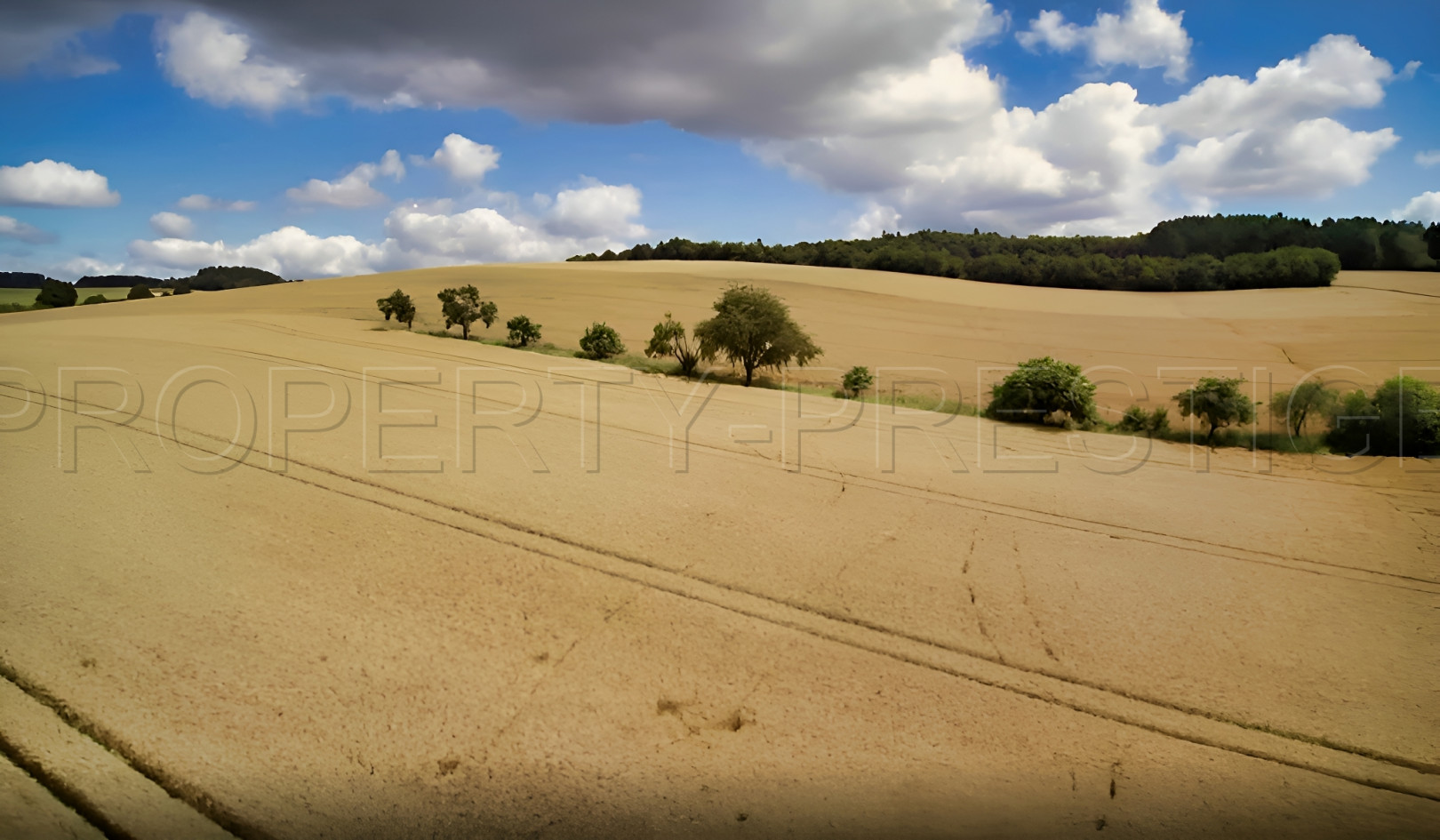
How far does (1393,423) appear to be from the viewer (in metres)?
13.4

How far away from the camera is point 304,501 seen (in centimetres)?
856

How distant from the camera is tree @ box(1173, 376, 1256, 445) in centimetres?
1474

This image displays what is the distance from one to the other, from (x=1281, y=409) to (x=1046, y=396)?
200 inches

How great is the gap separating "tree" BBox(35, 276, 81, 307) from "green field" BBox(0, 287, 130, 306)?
114 centimetres

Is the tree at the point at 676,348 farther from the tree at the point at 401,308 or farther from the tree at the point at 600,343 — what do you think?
the tree at the point at 401,308

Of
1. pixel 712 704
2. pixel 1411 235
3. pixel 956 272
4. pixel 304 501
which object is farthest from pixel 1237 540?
pixel 1411 235

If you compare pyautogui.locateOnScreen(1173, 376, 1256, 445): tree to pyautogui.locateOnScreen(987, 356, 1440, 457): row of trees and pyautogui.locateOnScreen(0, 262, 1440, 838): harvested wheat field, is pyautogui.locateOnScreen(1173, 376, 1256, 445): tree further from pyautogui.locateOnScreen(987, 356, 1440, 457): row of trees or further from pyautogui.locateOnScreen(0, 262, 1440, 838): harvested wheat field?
pyautogui.locateOnScreen(0, 262, 1440, 838): harvested wheat field

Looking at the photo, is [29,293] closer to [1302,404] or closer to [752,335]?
[752,335]

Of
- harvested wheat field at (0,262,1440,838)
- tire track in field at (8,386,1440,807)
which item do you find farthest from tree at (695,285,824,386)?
tire track in field at (8,386,1440,807)

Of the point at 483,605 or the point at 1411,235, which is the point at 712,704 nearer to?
the point at 483,605

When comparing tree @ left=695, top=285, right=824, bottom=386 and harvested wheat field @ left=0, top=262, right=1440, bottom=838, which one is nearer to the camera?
harvested wheat field @ left=0, top=262, right=1440, bottom=838

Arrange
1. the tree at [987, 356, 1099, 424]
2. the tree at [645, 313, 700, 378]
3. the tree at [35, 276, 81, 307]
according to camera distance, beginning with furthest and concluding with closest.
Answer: the tree at [35, 276, 81, 307]
the tree at [645, 313, 700, 378]
the tree at [987, 356, 1099, 424]

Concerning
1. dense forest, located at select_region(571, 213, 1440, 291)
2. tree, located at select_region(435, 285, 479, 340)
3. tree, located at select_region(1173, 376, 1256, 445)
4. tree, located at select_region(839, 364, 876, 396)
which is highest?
dense forest, located at select_region(571, 213, 1440, 291)

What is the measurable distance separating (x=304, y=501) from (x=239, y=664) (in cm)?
361
